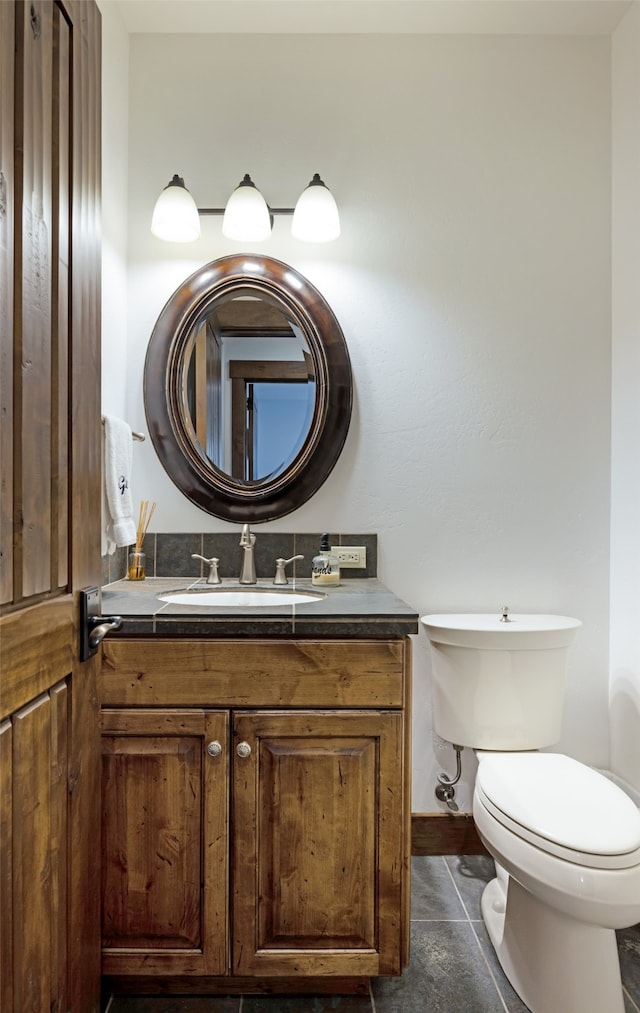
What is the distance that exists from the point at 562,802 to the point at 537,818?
0.09m

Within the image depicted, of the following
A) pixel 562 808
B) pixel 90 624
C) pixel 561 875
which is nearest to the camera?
pixel 90 624

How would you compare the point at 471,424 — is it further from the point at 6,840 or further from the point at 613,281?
the point at 6,840

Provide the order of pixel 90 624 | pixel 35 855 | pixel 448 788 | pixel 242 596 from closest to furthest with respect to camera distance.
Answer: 1. pixel 35 855
2. pixel 90 624
3. pixel 242 596
4. pixel 448 788

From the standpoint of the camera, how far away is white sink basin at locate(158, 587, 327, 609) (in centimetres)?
173

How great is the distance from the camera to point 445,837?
1.95m

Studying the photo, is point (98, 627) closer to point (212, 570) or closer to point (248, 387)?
point (212, 570)

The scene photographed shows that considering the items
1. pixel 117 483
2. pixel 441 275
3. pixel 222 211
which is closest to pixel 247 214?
pixel 222 211

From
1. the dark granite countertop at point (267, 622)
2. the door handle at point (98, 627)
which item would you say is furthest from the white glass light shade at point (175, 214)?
the door handle at point (98, 627)

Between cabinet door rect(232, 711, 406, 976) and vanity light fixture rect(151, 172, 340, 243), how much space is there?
138 cm

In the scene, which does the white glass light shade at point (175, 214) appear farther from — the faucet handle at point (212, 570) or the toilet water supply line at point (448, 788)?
the toilet water supply line at point (448, 788)

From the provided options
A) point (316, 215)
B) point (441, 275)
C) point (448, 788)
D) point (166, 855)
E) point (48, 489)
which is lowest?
point (448, 788)

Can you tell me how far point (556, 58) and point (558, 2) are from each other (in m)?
0.16

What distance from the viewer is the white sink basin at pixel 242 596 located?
1.73 meters

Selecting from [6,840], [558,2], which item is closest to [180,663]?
[6,840]
